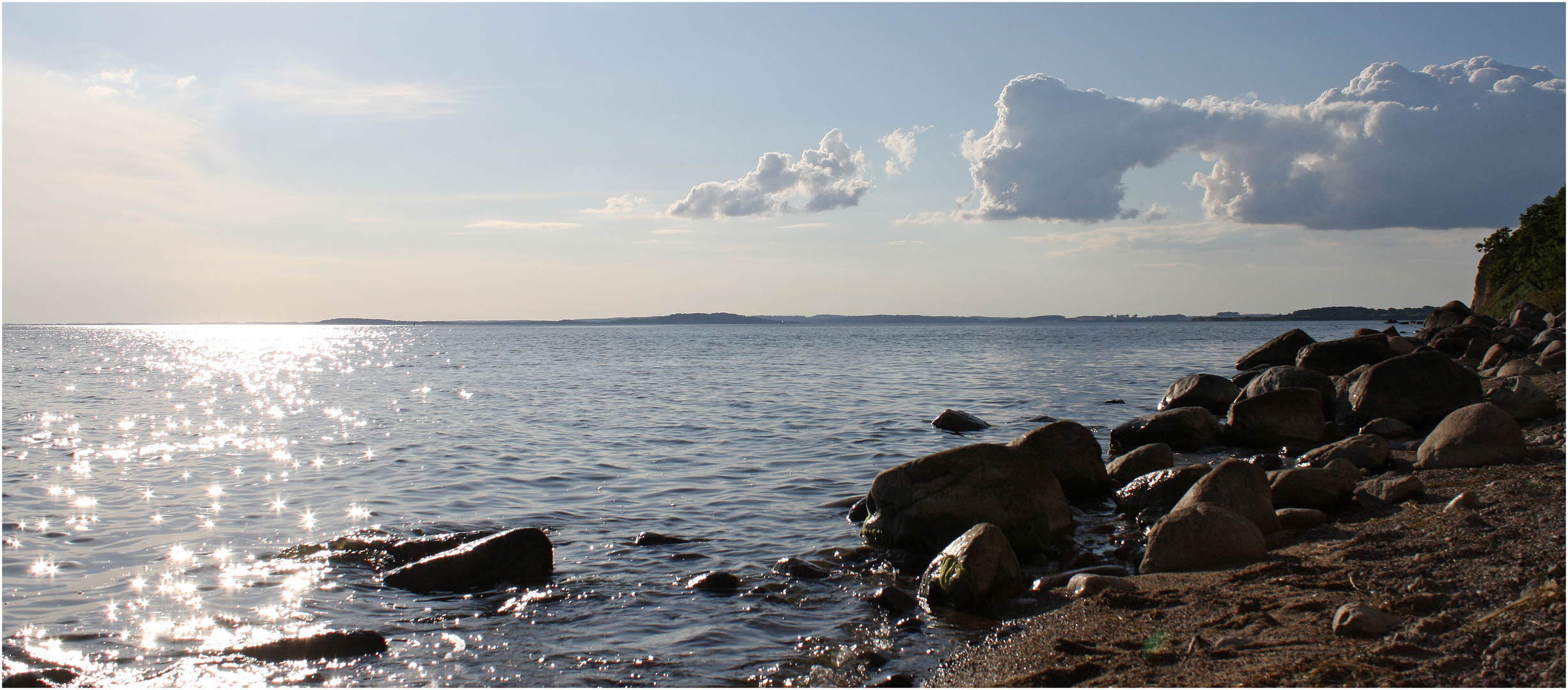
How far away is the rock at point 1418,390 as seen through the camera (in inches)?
599

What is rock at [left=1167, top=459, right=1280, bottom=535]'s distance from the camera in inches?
355

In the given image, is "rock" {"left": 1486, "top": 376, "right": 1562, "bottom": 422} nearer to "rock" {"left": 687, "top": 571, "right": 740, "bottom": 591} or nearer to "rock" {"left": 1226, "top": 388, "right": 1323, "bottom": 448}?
"rock" {"left": 1226, "top": 388, "right": 1323, "bottom": 448}

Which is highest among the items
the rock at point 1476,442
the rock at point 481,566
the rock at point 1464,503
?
the rock at point 1476,442

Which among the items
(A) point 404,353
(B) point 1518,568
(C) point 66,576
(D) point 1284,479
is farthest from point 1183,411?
(A) point 404,353

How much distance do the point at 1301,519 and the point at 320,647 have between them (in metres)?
9.74

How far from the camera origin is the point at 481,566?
348 inches

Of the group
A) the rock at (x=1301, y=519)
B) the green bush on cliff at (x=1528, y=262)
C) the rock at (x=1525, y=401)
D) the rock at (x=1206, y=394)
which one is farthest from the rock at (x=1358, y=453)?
the green bush on cliff at (x=1528, y=262)

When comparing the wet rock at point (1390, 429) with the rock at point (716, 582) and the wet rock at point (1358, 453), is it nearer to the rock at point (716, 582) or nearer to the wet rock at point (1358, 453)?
the wet rock at point (1358, 453)

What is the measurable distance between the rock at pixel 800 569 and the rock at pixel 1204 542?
3260 mm

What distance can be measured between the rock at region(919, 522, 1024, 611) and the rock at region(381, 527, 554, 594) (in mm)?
4120

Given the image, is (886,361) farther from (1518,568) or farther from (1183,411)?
(1518,568)

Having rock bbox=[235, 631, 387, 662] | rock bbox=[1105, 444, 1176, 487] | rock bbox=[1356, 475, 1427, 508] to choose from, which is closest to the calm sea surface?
rock bbox=[235, 631, 387, 662]

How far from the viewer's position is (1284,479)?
10.1 m

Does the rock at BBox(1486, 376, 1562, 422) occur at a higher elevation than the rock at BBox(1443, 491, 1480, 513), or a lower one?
higher
